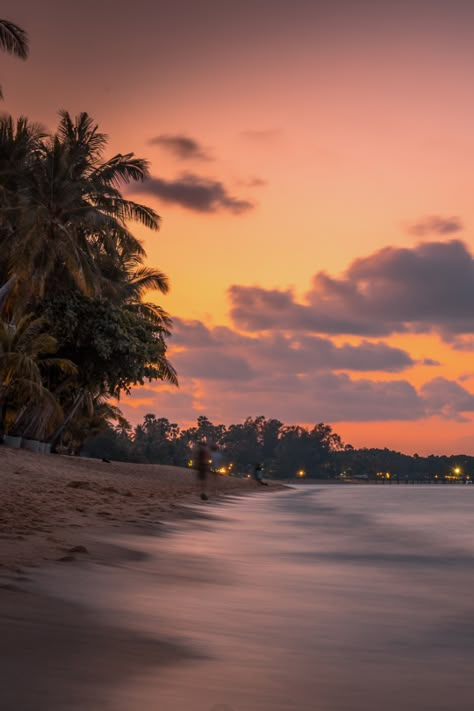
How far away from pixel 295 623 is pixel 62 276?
31.2 m

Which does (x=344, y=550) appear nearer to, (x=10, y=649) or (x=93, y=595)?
(x=93, y=595)

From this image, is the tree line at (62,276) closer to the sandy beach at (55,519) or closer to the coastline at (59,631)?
the sandy beach at (55,519)

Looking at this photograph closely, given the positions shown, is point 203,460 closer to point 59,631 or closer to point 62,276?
point 62,276

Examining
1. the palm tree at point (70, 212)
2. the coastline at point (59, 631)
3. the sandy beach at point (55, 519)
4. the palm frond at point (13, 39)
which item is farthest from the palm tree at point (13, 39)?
the coastline at point (59, 631)

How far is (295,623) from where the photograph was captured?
15.9 feet

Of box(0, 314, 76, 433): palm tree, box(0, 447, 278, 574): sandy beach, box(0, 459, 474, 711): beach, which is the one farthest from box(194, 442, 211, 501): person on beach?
box(0, 459, 474, 711): beach

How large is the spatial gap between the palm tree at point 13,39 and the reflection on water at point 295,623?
17.2 metres

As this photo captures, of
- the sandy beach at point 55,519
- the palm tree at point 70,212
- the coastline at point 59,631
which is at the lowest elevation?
the coastline at point 59,631

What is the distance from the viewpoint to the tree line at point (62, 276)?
2906 cm

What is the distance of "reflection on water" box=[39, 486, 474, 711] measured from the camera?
3.17m

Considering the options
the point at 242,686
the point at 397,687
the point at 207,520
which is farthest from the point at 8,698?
the point at 207,520

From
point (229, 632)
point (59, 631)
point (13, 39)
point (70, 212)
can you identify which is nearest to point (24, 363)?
point (70, 212)

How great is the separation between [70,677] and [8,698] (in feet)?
1.26

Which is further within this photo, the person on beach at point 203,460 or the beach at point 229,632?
the person on beach at point 203,460
